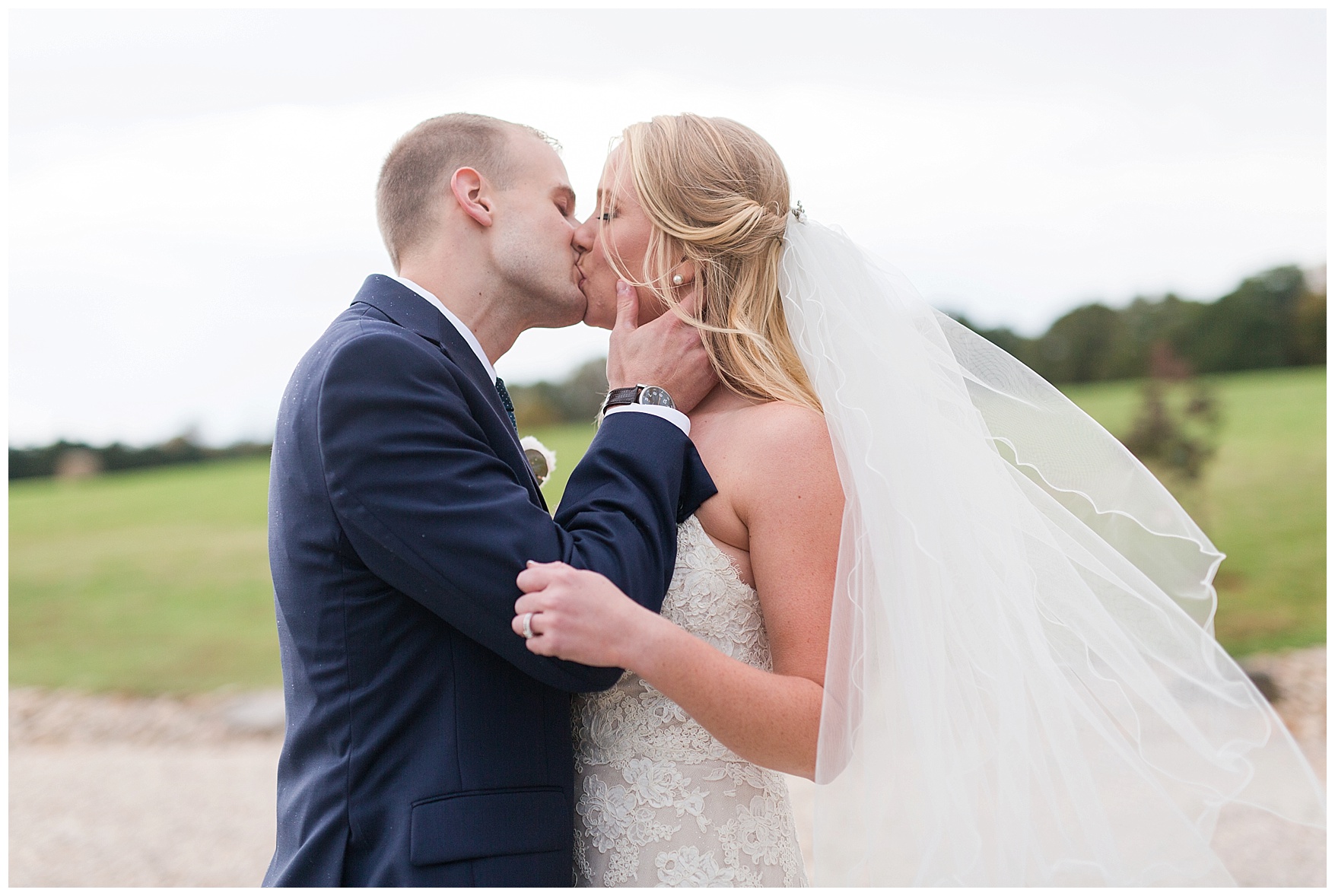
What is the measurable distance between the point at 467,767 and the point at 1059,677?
1308mm

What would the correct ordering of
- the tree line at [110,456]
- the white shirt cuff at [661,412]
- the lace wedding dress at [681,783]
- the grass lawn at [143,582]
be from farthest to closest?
the tree line at [110,456]
the grass lawn at [143,582]
the lace wedding dress at [681,783]
the white shirt cuff at [661,412]

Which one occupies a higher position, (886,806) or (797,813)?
(886,806)

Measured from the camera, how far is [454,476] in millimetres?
1991

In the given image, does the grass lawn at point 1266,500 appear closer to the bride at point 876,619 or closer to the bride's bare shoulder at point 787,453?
the bride at point 876,619

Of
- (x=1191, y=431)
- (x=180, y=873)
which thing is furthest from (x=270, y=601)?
(x=1191, y=431)

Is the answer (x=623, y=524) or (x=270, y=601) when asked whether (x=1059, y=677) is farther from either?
(x=270, y=601)

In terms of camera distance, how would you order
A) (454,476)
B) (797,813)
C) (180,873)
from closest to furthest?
(454,476), (180,873), (797,813)

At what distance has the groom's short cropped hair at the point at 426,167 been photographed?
111 inches

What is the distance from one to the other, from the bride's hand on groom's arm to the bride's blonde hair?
2.86ft

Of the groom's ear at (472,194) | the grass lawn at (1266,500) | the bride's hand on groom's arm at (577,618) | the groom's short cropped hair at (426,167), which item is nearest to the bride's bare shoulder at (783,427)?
the bride's hand on groom's arm at (577,618)

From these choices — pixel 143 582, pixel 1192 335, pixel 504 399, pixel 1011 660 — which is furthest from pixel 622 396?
pixel 1192 335

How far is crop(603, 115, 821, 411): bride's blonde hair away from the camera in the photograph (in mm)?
2643

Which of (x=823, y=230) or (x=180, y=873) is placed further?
(x=180, y=873)

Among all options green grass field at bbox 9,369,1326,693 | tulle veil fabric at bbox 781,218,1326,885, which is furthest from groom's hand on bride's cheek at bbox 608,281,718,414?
green grass field at bbox 9,369,1326,693
